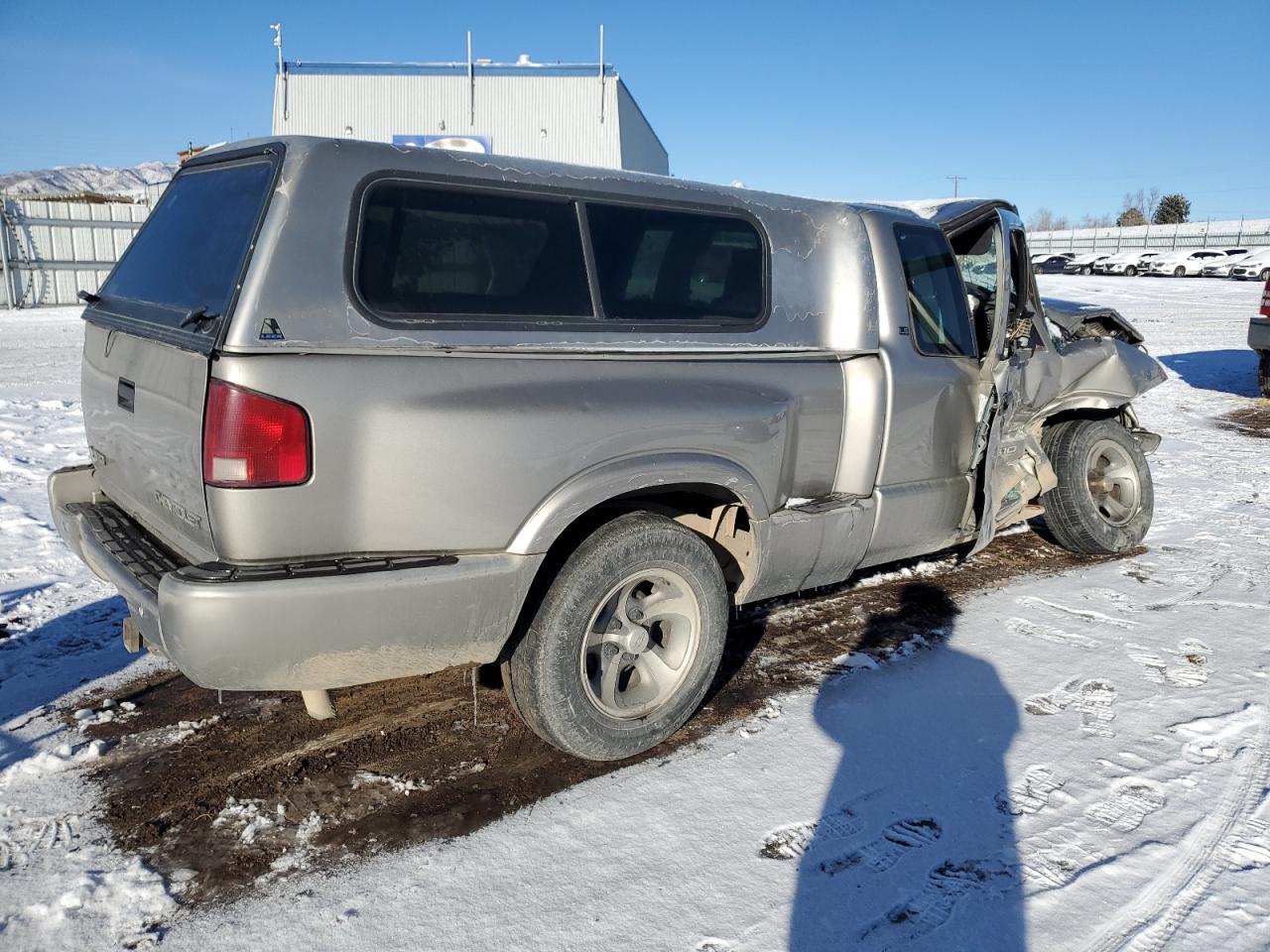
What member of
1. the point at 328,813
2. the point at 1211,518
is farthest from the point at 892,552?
the point at 1211,518

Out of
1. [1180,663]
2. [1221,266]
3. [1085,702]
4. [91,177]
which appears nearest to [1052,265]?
[1221,266]

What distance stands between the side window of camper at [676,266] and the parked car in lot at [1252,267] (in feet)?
136

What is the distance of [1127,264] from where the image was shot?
41469mm

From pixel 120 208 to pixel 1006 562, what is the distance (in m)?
23.1

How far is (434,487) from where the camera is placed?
2836mm

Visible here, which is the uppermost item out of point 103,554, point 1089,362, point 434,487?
point 1089,362

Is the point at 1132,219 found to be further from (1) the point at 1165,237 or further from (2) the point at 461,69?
(2) the point at 461,69

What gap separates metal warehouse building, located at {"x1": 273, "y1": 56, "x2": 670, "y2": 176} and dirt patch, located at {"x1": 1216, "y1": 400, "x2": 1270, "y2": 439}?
68.5 feet

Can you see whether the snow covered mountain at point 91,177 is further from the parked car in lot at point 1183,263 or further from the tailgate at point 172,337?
the tailgate at point 172,337

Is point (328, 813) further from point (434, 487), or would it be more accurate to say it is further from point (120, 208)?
point (120, 208)

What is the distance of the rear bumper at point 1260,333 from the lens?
11.6 meters

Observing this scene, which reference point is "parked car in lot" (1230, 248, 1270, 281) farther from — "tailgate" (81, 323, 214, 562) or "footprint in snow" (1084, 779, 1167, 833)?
"tailgate" (81, 323, 214, 562)

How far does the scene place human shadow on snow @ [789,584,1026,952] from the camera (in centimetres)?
260

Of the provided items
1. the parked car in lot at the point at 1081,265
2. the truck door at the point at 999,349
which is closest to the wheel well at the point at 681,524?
the truck door at the point at 999,349
